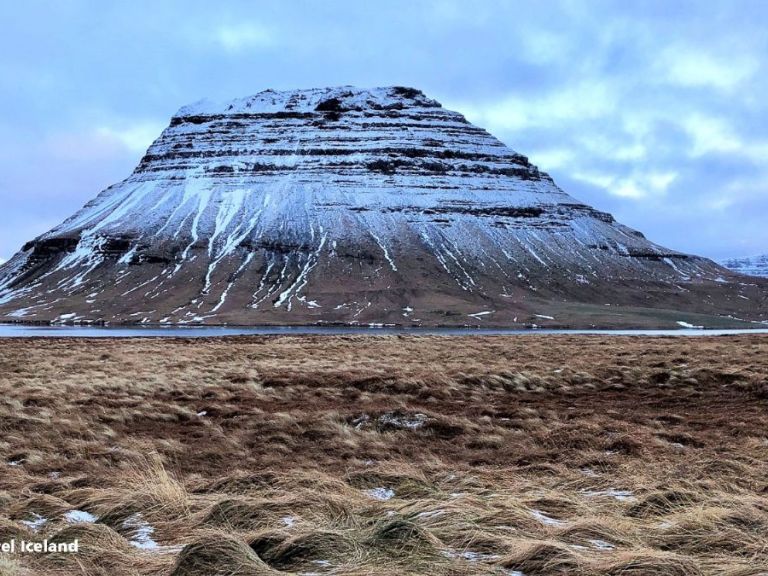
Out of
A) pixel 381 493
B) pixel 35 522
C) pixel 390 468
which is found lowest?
pixel 390 468

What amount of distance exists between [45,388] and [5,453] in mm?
7814

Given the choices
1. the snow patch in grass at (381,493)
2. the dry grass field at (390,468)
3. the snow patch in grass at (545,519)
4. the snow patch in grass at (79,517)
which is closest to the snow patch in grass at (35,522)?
the dry grass field at (390,468)

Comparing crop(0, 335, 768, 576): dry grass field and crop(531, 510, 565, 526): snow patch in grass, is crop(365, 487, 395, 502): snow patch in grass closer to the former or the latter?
crop(0, 335, 768, 576): dry grass field

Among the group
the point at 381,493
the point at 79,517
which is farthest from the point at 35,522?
the point at 381,493

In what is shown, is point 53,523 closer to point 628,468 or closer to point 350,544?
point 350,544

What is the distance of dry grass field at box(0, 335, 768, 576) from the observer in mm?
5051

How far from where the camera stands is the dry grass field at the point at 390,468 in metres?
5.05

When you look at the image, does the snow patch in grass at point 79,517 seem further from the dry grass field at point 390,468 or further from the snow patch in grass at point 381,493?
the snow patch in grass at point 381,493

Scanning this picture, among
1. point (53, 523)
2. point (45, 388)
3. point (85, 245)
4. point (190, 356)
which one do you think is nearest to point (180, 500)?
point (53, 523)

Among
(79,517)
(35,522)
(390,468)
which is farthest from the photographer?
(390,468)

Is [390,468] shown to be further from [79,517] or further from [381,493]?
[79,517]

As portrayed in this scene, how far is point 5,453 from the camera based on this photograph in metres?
11.4

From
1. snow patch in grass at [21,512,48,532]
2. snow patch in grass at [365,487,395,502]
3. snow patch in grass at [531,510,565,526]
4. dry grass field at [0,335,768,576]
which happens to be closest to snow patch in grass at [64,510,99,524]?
dry grass field at [0,335,768,576]

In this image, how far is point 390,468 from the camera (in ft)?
32.3
